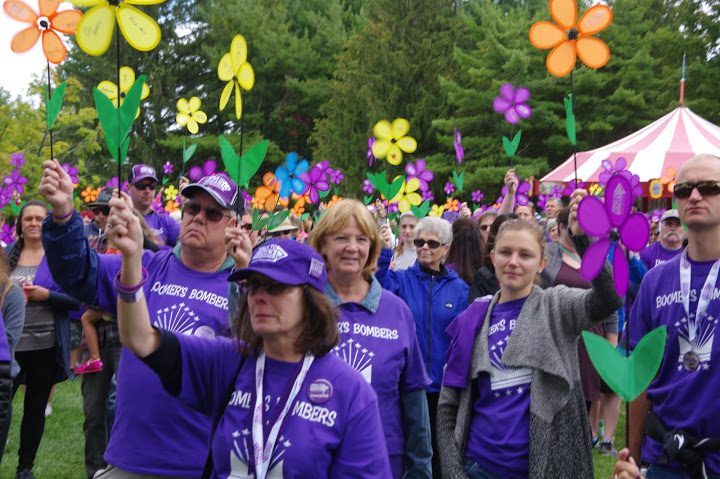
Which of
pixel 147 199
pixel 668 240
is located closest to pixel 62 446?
pixel 147 199

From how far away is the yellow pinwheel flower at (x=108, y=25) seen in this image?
2.61m

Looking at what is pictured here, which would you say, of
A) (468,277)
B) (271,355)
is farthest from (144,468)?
(468,277)

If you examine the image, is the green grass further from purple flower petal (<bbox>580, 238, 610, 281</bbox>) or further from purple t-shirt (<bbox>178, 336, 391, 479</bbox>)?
purple t-shirt (<bbox>178, 336, 391, 479</bbox>)

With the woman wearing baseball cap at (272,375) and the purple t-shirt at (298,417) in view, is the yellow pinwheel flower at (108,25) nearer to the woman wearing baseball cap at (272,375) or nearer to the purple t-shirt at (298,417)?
the woman wearing baseball cap at (272,375)

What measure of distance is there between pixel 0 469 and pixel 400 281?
341 cm

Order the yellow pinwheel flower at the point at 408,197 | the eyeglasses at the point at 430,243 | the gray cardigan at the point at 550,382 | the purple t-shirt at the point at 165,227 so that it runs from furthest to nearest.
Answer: the yellow pinwheel flower at the point at 408,197 → the purple t-shirt at the point at 165,227 → the eyeglasses at the point at 430,243 → the gray cardigan at the point at 550,382

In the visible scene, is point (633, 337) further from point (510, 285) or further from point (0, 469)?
point (0, 469)

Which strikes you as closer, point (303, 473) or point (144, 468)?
point (303, 473)

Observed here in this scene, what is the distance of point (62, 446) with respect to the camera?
6801 millimetres

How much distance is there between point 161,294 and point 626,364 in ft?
5.84

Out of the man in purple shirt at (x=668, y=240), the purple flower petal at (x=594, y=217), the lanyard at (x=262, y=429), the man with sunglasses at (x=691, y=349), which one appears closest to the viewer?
the lanyard at (x=262, y=429)

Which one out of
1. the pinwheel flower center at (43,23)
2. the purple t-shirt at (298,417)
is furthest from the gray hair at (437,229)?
the purple t-shirt at (298,417)

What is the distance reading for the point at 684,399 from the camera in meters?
2.97

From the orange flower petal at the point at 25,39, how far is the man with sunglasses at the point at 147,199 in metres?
3.19
